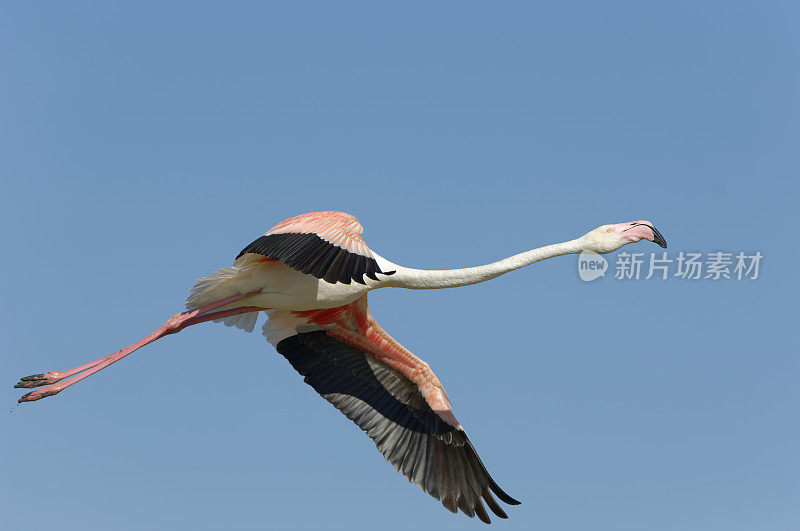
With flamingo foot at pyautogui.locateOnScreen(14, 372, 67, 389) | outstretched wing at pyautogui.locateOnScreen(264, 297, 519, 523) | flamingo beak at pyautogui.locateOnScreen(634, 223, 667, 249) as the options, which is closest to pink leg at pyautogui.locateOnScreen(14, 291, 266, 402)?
flamingo foot at pyautogui.locateOnScreen(14, 372, 67, 389)

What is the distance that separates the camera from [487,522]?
14695mm

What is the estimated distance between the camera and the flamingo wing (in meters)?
11.0

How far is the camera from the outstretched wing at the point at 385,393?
48.8 ft

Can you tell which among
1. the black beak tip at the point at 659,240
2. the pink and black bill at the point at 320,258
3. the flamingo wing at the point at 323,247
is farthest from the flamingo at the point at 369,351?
the pink and black bill at the point at 320,258

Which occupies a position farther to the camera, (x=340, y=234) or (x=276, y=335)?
(x=276, y=335)

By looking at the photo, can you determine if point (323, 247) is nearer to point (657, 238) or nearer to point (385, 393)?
point (385, 393)

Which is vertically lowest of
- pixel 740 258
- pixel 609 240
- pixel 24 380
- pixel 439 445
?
pixel 24 380

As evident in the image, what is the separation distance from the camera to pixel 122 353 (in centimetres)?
1357

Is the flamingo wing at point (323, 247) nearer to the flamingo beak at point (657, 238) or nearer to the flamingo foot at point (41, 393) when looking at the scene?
the flamingo foot at point (41, 393)

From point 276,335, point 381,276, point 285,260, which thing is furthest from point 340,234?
point 276,335

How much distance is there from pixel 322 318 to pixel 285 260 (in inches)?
148

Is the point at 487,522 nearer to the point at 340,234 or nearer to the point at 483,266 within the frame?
the point at 483,266

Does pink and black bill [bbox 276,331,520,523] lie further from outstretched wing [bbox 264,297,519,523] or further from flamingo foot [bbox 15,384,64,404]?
flamingo foot [bbox 15,384,64,404]

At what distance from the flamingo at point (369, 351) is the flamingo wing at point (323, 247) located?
2.78 feet
